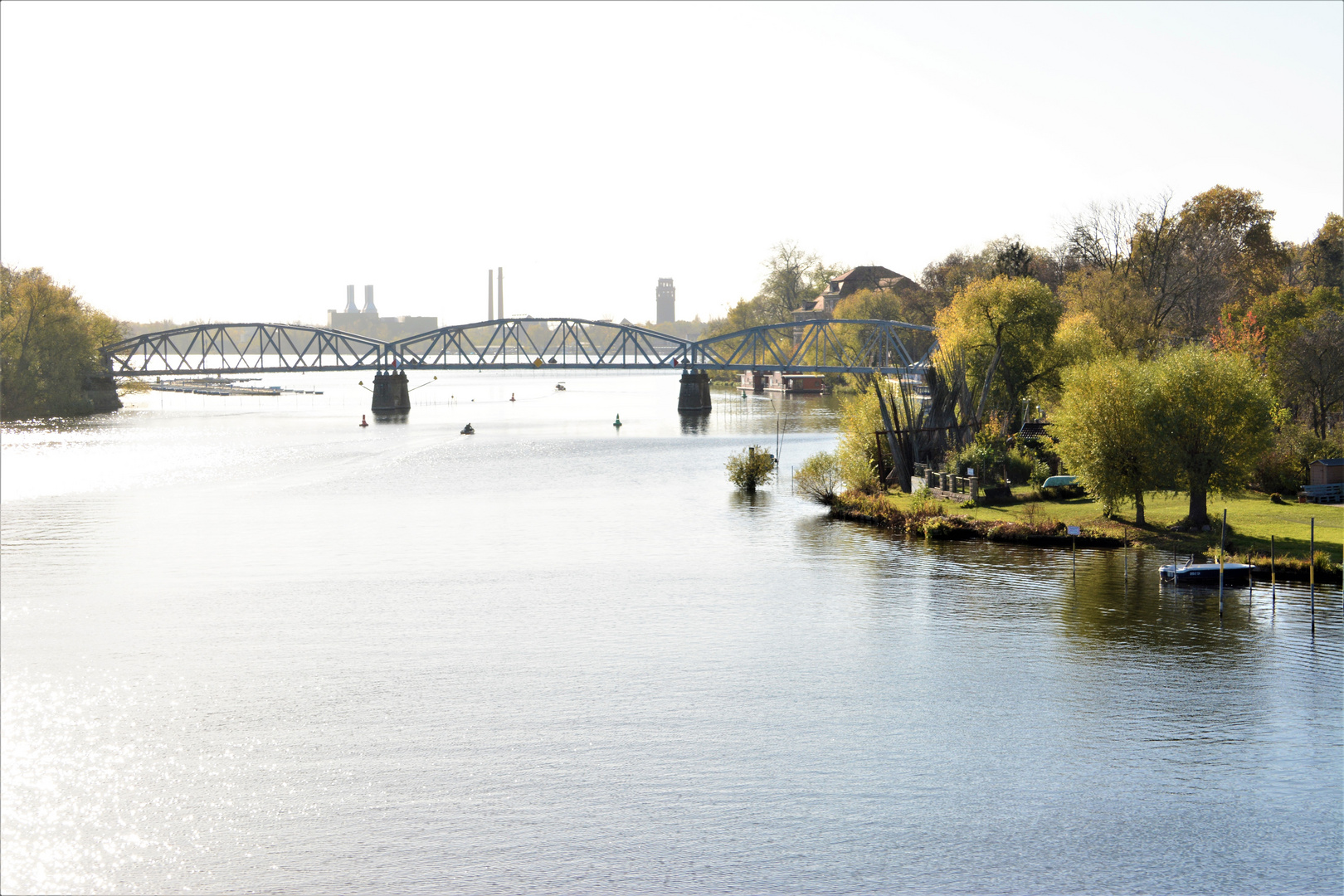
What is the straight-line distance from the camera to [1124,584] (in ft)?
160

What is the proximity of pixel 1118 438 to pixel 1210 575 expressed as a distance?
33.3 ft

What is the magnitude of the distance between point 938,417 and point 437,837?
178ft

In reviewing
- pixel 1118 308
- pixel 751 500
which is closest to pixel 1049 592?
pixel 751 500

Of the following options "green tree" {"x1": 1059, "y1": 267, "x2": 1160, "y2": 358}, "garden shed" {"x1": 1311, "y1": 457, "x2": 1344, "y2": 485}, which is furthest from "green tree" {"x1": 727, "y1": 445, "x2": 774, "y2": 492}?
"garden shed" {"x1": 1311, "y1": 457, "x2": 1344, "y2": 485}

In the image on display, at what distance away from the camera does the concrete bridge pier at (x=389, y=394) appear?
17138cm

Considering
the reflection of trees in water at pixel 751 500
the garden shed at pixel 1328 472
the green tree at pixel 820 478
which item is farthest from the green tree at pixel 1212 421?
the reflection of trees in water at pixel 751 500

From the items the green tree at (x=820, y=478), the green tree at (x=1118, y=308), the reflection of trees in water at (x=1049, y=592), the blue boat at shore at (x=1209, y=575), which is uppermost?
the green tree at (x=1118, y=308)

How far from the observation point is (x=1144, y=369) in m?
57.3

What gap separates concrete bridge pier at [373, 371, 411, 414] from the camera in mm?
171375

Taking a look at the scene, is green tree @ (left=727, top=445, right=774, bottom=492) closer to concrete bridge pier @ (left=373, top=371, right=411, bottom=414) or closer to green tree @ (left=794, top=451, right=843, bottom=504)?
green tree @ (left=794, top=451, right=843, bottom=504)

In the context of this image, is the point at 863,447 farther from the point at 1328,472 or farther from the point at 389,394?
the point at 389,394

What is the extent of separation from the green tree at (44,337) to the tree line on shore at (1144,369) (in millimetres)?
86134

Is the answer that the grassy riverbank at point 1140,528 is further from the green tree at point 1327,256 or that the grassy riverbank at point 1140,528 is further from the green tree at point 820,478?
the green tree at point 1327,256

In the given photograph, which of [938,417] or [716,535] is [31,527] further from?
[938,417]
